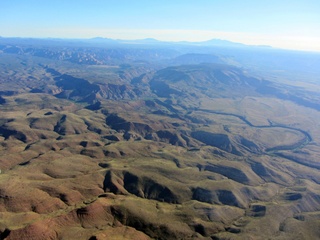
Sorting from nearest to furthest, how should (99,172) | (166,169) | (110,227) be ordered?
1. (110,227)
2. (99,172)
3. (166,169)

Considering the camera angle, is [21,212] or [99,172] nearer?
[21,212]

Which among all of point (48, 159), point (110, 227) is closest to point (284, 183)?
point (110, 227)

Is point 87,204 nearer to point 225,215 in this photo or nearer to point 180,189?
point 180,189

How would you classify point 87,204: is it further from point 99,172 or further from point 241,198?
point 241,198

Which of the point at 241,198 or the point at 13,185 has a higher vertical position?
the point at 13,185

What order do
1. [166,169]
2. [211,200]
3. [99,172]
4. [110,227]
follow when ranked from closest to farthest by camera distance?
[110,227], [211,200], [99,172], [166,169]

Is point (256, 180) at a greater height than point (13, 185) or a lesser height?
lesser

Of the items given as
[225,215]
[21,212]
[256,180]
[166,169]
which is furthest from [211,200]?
[21,212]

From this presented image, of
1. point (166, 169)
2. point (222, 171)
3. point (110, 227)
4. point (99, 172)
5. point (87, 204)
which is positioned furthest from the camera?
point (222, 171)

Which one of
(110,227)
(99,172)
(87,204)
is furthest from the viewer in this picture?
(99,172)
